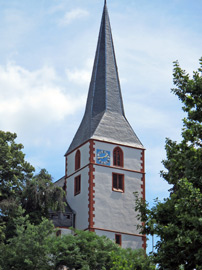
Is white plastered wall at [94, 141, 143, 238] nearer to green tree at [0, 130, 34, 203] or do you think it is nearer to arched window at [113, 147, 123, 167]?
arched window at [113, 147, 123, 167]

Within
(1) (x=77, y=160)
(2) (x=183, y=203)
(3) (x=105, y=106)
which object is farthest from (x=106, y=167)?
(2) (x=183, y=203)

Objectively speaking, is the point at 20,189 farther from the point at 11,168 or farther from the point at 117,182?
the point at 117,182

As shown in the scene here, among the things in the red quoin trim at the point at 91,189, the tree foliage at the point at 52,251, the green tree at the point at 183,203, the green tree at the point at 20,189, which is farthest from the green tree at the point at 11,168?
the green tree at the point at 183,203

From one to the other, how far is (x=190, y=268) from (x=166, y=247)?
969 mm

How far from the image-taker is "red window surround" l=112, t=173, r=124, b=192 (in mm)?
52562

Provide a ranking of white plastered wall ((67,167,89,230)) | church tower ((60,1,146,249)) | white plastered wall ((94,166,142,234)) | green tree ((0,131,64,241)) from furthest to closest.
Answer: white plastered wall ((67,167,89,230)), church tower ((60,1,146,249)), white plastered wall ((94,166,142,234)), green tree ((0,131,64,241))

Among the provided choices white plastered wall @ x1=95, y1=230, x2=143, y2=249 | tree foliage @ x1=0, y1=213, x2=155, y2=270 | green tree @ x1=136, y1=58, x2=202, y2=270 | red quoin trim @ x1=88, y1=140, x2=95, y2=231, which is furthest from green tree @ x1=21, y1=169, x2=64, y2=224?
green tree @ x1=136, y1=58, x2=202, y2=270

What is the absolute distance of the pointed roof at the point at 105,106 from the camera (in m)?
54.7

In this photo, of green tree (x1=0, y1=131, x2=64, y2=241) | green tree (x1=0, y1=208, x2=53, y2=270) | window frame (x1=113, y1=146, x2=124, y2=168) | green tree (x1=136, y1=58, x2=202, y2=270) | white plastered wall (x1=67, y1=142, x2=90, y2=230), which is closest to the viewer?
green tree (x1=136, y1=58, x2=202, y2=270)

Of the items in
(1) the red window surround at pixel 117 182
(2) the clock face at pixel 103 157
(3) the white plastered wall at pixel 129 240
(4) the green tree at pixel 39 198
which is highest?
(2) the clock face at pixel 103 157

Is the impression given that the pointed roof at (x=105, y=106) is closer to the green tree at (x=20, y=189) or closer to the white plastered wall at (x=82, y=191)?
the white plastered wall at (x=82, y=191)

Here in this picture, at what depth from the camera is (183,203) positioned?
22.0 m

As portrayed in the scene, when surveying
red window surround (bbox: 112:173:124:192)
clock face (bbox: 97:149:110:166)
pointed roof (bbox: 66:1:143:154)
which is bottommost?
red window surround (bbox: 112:173:124:192)

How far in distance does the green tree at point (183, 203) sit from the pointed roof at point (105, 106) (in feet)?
96.3
